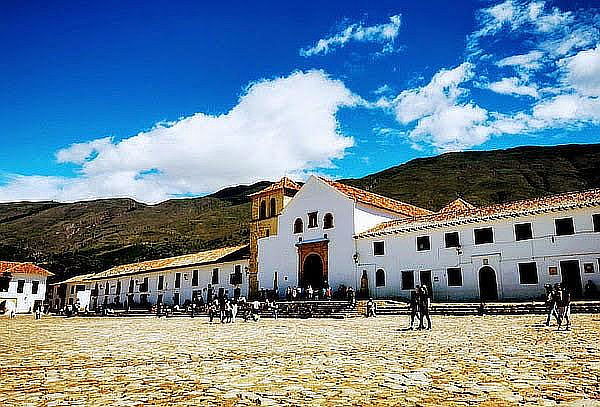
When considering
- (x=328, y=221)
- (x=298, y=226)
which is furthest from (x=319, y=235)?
(x=298, y=226)

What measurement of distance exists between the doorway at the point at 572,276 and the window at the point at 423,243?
307 inches

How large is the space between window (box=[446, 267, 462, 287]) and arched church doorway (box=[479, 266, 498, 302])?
1.27m

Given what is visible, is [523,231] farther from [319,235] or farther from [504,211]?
[319,235]

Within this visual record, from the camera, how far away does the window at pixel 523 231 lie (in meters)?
27.8

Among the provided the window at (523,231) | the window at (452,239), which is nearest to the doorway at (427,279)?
the window at (452,239)

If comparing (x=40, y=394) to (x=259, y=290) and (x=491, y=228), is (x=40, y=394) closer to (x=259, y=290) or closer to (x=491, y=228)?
(x=491, y=228)

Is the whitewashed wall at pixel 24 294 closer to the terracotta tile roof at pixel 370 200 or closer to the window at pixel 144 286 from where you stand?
the window at pixel 144 286

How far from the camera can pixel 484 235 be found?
1160 inches

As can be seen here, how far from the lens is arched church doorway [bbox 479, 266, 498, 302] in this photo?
28781 mm

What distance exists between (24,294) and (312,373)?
60.6 m

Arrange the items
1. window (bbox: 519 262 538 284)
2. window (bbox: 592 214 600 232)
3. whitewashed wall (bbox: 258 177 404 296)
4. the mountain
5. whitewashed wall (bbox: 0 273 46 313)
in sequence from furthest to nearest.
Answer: the mountain
whitewashed wall (bbox: 0 273 46 313)
whitewashed wall (bbox: 258 177 404 296)
window (bbox: 519 262 538 284)
window (bbox: 592 214 600 232)

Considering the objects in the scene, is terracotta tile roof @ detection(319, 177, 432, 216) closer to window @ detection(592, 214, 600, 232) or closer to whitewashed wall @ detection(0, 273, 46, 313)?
window @ detection(592, 214, 600, 232)

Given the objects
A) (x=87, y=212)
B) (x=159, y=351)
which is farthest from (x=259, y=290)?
(x=87, y=212)

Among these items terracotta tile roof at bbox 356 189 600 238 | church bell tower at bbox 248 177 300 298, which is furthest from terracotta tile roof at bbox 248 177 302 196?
terracotta tile roof at bbox 356 189 600 238
